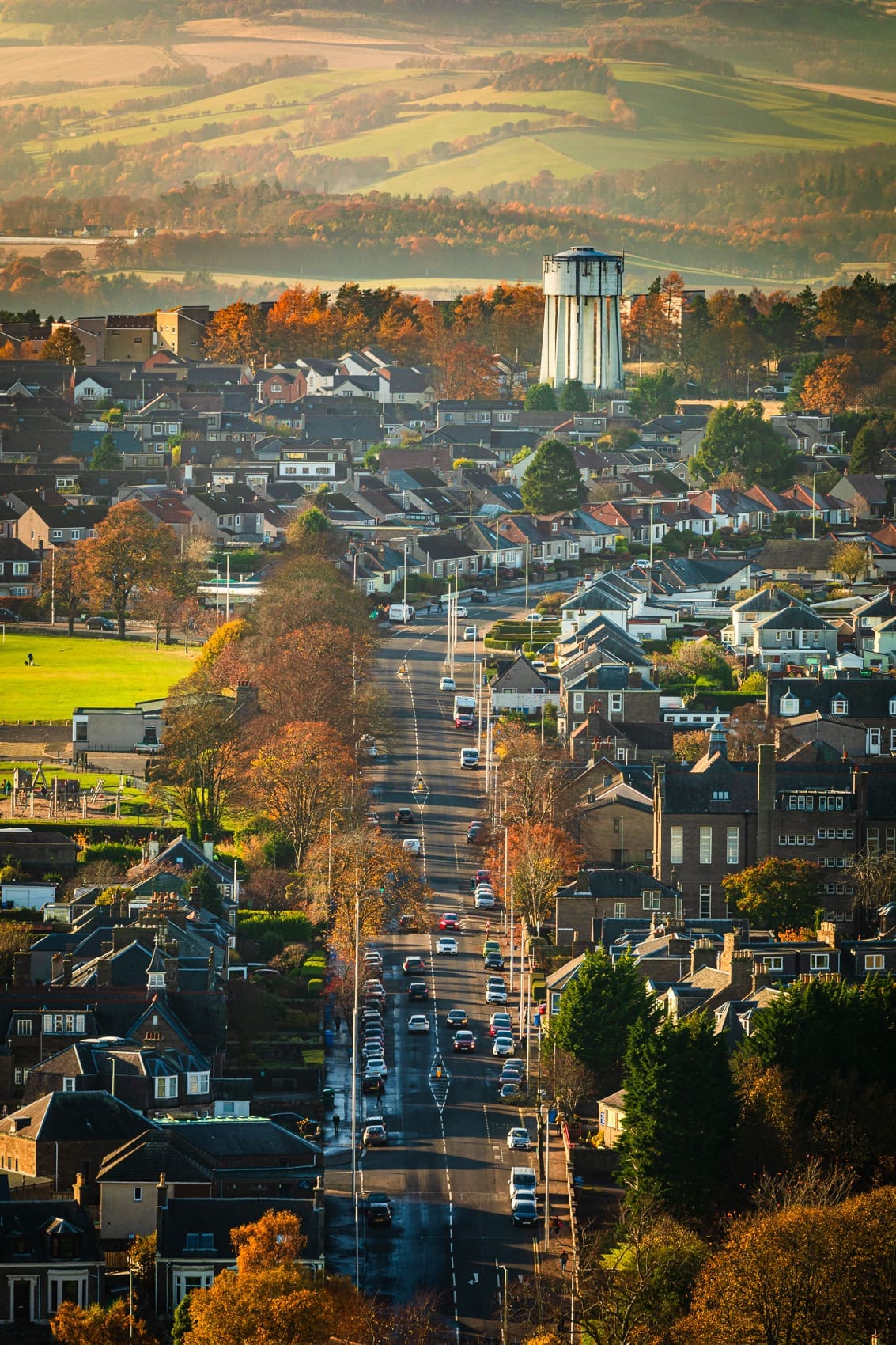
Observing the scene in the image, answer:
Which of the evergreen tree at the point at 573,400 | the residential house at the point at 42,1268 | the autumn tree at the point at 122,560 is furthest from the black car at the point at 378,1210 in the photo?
the evergreen tree at the point at 573,400

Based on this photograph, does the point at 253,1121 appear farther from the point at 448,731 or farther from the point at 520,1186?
the point at 448,731

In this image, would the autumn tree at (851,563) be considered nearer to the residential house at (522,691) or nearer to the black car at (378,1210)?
the residential house at (522,691)

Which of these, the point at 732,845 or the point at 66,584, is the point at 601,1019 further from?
the point at 66,584

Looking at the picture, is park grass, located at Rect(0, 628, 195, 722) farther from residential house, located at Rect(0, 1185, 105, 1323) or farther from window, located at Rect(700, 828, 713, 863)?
residential house, located at Rect(0, 1185, 105, 1323)

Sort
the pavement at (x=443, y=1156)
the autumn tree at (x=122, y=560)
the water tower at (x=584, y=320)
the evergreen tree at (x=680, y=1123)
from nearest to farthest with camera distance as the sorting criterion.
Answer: the pavement at (x=443, y=1156) → the evergreen tree at (x=680, y=1123) → the autumn tree at (x=122, y=560) → the water tower at (x=584, y=320)

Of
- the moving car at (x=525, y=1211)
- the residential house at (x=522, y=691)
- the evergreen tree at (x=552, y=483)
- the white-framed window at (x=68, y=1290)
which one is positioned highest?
the evergreen tree at (x=552, y=483)

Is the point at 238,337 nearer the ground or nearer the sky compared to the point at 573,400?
nearer the sky

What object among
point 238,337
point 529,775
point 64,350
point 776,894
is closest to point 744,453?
point 238,337
